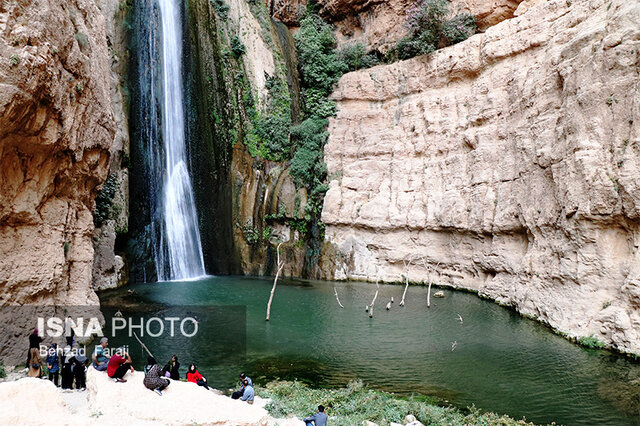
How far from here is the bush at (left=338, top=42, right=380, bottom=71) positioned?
126 ft

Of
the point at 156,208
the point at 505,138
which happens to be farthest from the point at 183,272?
the point at 505,138

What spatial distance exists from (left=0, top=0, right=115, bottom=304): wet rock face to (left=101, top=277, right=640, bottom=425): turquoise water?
4316 mm

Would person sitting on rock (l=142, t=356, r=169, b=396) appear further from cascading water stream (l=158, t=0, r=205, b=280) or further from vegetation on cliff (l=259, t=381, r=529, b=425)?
cascading water stream (l=158, t=0, r=205, b=280)

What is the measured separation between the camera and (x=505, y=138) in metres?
25.2

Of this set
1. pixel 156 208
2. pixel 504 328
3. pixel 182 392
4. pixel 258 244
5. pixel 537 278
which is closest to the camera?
pixel 182 392

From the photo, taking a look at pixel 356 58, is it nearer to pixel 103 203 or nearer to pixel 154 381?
pixel 103 203

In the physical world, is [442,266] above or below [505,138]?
below

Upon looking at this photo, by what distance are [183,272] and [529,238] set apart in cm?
2335

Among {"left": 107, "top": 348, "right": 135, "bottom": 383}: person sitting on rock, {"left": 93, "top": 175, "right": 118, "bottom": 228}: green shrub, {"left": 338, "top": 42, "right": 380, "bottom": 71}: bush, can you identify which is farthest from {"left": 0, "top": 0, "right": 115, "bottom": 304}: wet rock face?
{"left": 338, "top": 42, "right": 380, "bottom": 71}: bush

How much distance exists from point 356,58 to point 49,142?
31.1 meters

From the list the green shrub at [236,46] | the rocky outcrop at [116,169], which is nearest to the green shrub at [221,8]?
the green shrub at [236,46]

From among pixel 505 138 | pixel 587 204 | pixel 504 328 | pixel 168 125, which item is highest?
pixel 168 125

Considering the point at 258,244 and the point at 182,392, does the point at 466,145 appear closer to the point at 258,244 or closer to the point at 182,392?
the point at 258,244

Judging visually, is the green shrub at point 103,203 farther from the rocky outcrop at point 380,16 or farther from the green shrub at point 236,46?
the rocky outcrop at point 380,16
